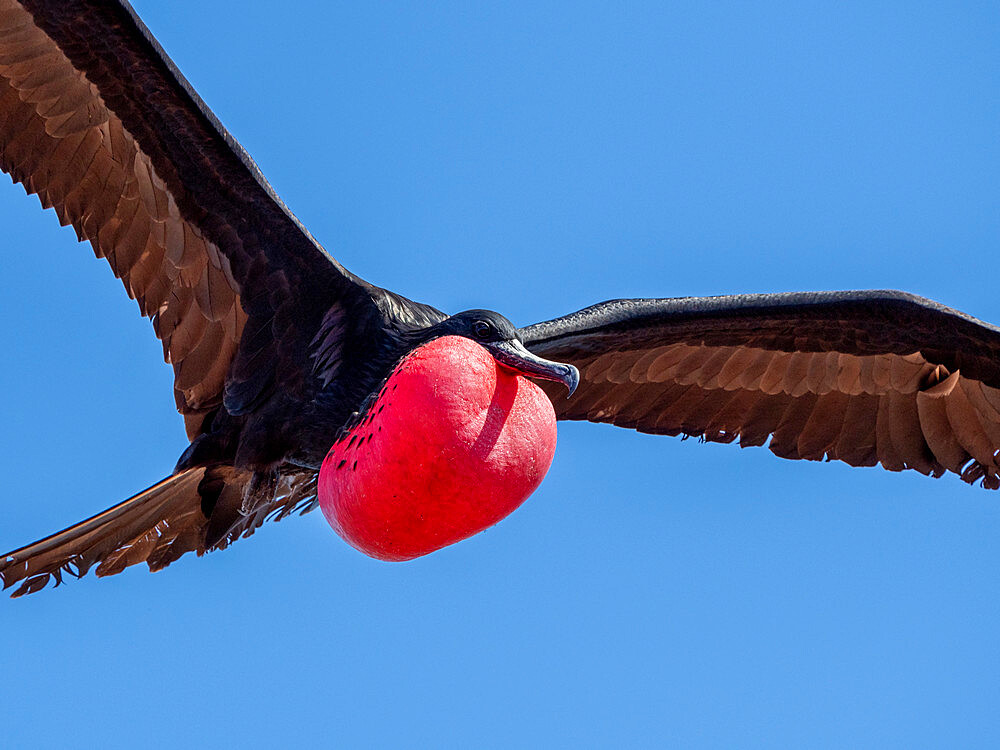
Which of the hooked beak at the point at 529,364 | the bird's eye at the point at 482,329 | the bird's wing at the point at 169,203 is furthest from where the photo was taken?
the bird's wing at the point at 169,203

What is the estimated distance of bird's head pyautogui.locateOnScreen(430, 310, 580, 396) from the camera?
5.93 m

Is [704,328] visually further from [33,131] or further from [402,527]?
[33,131]

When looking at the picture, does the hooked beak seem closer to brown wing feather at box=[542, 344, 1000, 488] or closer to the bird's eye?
the bird's eye

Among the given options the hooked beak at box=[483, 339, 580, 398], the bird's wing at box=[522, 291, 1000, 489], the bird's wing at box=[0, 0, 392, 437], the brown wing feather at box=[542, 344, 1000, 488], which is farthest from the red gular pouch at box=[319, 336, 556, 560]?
the brown wing feather at box=[542, 344, 1000, 488]

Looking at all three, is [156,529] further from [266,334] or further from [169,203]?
[169,203]

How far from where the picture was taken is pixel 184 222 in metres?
6.62

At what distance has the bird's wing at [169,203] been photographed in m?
6.20

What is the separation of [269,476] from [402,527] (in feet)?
3.23

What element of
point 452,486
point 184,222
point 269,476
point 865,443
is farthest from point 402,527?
point 865,443

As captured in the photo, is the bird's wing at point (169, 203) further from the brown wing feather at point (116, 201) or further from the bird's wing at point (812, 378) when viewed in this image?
the bird's wing at point (812, 378)

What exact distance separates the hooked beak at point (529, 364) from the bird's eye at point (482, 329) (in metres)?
0.05

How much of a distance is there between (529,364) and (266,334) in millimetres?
1260

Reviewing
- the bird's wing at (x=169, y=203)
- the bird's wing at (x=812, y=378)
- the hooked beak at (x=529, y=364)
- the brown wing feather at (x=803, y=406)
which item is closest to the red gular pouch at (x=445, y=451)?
the hooked beak at (x=529, y=364)

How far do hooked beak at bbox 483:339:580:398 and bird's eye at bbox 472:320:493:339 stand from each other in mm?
48
